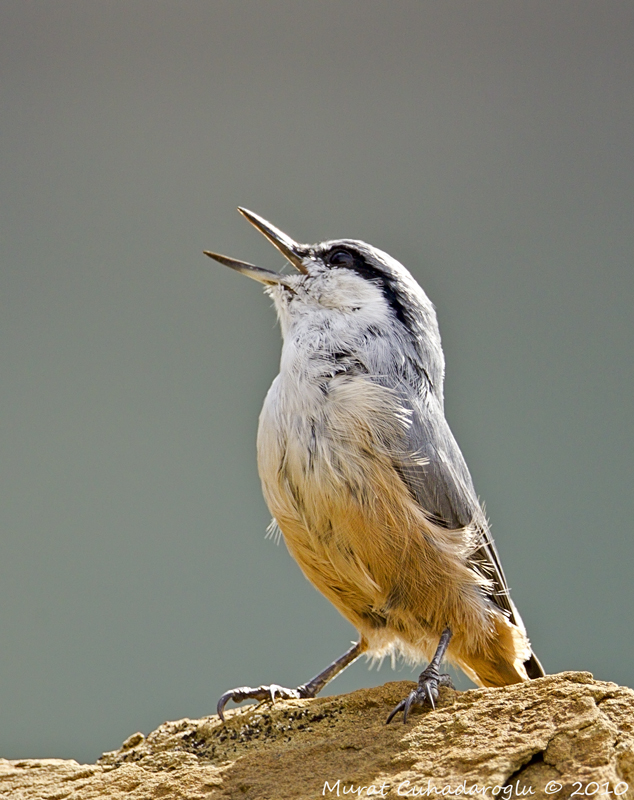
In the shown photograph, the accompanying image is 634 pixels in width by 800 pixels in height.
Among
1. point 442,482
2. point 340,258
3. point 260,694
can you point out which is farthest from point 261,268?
point 260,694

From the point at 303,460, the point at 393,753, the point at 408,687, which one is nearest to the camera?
the point at 393,753

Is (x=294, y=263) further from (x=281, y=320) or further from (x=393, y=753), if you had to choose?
(x=393, y=753)

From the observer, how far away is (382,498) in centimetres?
232

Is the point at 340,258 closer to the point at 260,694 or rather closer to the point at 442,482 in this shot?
the point at 442,482

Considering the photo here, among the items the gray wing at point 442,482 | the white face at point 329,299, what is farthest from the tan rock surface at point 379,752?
the white face at point 329,299

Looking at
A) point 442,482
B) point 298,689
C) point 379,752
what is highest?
point 442,482

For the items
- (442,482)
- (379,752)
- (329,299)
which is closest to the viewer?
(379,752)

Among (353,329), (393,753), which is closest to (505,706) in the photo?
(393,753)

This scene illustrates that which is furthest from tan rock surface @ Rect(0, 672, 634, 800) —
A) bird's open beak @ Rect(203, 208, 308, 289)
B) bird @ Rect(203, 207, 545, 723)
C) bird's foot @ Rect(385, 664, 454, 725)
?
bird's open beak @ Rect(203, 208, 308, 289)

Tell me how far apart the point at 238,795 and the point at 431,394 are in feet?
4.41

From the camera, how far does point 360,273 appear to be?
288 centimetres

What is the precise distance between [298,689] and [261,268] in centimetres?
145

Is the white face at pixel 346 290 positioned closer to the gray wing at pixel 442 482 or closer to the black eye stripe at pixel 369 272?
the black eye stripe at pixel 369 272

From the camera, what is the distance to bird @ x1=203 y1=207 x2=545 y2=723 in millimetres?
2344
